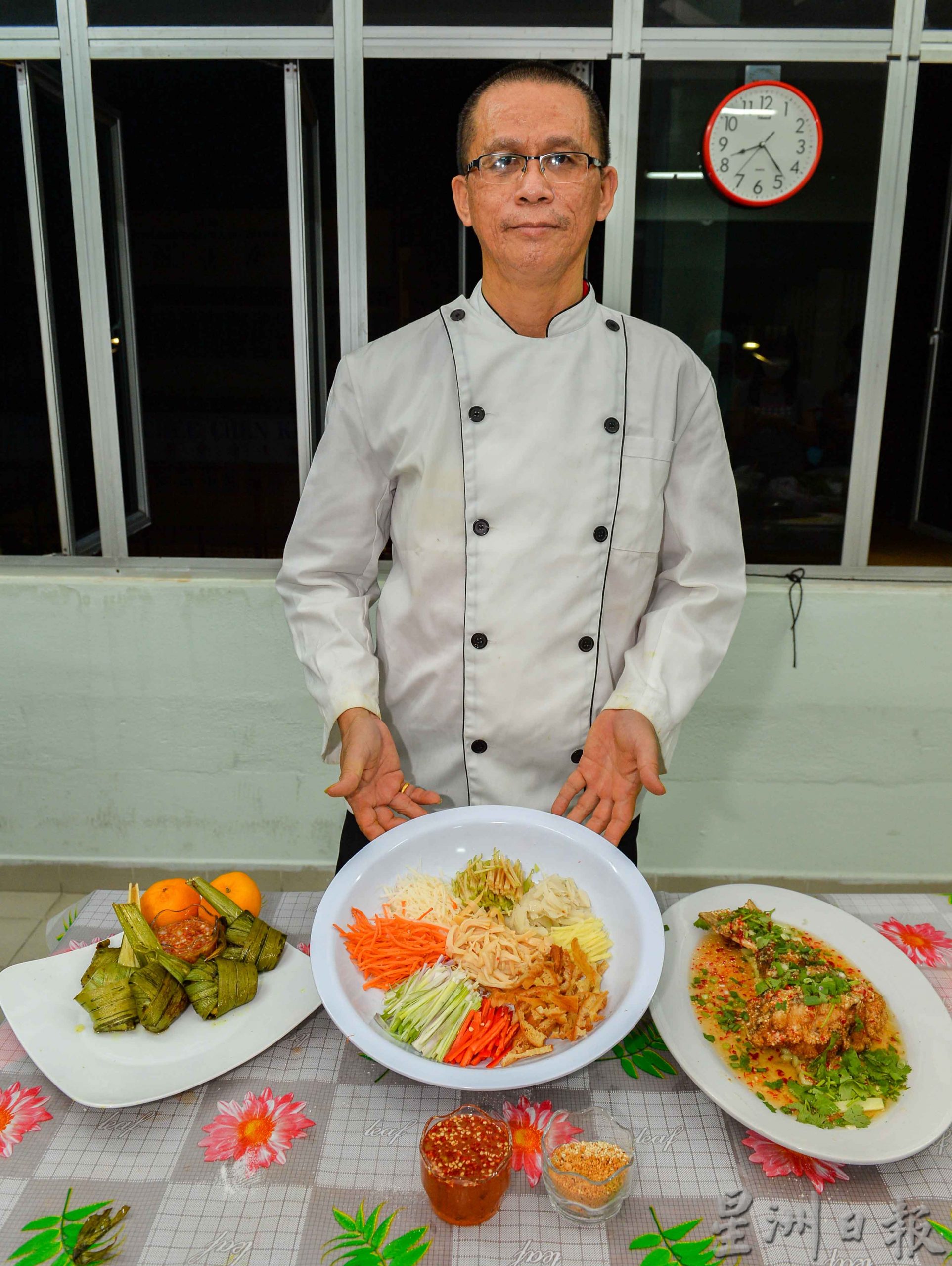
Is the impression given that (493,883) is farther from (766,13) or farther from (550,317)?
(766,13)

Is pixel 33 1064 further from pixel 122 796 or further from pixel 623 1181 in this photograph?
pixel 122 796

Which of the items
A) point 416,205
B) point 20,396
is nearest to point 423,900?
point 20,396

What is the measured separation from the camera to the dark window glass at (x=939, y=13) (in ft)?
7.80

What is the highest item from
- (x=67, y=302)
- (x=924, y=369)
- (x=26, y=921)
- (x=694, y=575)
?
(x=67, y=302)

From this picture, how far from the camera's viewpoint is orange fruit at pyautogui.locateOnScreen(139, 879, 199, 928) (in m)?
1.31

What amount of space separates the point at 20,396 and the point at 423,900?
2584mm

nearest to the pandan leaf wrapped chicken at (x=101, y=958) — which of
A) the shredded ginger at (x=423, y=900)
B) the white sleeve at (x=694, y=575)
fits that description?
the shredded ginger at (x=423, y=900)

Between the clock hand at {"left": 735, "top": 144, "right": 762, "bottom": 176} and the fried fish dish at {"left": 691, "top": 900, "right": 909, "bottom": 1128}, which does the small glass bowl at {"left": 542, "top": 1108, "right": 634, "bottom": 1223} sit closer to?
the fried fish dish at {"left": 691, "top": 900, "right": 909, "bottom": 1128}

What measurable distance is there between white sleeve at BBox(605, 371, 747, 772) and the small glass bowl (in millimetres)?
645

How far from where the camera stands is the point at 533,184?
4.43ft

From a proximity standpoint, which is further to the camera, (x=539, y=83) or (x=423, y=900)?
(x=539, y=83)

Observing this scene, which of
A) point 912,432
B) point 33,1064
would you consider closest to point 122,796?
point 33,1064

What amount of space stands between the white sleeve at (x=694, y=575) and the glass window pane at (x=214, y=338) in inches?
171

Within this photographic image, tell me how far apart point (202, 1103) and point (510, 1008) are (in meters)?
0.38
